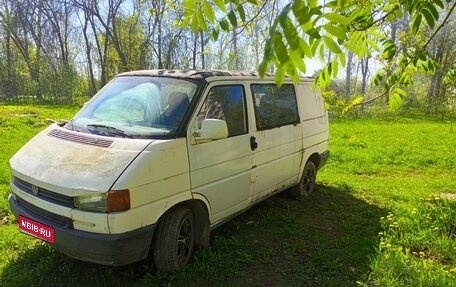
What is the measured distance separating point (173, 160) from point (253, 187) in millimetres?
1453

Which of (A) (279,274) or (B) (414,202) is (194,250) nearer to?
(A) (279,274)

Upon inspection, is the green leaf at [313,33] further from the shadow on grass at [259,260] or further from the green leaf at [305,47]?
the shadow on grass at [259,260]

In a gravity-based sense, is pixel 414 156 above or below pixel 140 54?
below

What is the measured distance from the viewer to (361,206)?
243 inches

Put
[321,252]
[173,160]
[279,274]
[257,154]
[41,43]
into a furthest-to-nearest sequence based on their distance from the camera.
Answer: [41,43], [257,154], [321,252], [279,274], [173,160]

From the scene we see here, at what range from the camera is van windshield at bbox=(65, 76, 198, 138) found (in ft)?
12.5

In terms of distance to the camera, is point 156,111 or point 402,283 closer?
point 402,283

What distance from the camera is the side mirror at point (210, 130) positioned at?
12.5ft

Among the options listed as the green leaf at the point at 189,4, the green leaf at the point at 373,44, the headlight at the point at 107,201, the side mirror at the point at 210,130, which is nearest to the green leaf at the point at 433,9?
the green leaf at the point at 373,44

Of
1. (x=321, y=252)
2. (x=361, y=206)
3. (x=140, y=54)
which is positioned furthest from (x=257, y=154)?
(x=140, y=54)

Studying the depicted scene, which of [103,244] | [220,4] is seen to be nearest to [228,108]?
[103,244]

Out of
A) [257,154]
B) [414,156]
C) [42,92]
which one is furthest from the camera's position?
[42,92]

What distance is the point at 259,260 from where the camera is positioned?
420 cm

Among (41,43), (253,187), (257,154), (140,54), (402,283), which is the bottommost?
(402,283)
